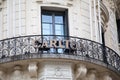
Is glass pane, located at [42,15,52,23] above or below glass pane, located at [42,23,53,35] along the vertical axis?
above

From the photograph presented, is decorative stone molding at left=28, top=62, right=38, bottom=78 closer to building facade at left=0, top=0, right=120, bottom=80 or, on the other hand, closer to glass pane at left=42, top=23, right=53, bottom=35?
building facade at left=0, top=0, right=120, bottom=80

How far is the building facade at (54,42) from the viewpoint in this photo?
23.3 metres

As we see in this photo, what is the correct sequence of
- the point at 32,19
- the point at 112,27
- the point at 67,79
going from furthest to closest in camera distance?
the point at 112,27
the point at 32,19
the point at 67,79

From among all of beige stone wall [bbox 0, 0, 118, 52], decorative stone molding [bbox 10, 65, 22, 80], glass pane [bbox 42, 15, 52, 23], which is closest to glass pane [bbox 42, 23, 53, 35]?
glass pane [bbox 42, 15, 52, 23]

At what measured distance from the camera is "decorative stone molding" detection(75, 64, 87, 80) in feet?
76.8

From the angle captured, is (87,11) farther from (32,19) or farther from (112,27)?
(112,27)

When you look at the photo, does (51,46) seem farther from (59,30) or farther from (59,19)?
(59,19)

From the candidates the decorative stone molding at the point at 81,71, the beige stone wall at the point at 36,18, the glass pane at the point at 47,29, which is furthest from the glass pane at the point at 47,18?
the decorative stone molding at the point at 81,71

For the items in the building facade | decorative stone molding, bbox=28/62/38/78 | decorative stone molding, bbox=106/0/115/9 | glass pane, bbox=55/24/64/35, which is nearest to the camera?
decorative stone molding, bbox=28/62/38/78

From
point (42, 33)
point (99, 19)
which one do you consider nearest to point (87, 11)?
point (99, 19)

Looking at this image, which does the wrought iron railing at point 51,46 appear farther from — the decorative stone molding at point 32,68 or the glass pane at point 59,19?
the glass pane at point 59,19

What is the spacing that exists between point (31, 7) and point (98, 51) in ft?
11.9

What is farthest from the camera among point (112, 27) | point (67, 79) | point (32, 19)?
point (112, 27)

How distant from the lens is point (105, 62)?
2416cm
